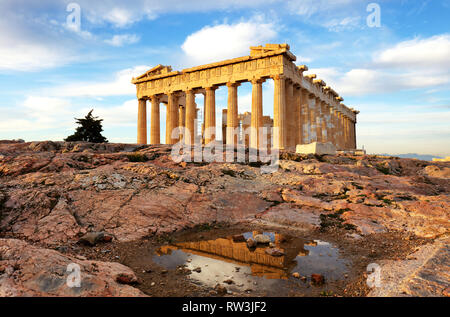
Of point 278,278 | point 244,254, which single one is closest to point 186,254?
point 244,254

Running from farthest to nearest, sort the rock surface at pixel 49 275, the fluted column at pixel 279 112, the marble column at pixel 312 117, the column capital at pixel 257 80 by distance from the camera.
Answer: the marble column at pixel 312 117
the column capital at pixel 257 80
the fluted column at pixel 279 112
the rock surface at pixel 49 275

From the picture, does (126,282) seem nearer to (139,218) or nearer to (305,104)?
(139,218)

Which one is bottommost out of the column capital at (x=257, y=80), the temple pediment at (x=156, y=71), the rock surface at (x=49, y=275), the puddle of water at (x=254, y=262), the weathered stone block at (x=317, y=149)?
the puddle of water at (x=254, y=262)

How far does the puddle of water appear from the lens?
514cm

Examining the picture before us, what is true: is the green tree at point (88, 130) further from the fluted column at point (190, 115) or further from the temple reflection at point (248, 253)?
the temple reflection at point (248, 253)

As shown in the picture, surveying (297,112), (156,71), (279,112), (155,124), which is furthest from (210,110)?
(156,71)

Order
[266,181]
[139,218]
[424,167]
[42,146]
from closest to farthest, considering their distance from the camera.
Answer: [139,218] → [266,181] → [42,146] → [424,167]

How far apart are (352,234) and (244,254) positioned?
3.66 m

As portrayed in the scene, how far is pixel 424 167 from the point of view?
19.9 meters

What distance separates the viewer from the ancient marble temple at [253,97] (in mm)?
26844

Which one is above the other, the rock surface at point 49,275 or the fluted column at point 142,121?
the fluted column at point 142,121

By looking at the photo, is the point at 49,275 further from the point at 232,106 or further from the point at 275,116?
the point at 232,106

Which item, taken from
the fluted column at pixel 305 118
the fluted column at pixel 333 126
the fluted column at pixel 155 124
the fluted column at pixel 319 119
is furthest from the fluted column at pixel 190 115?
the fluted column at pixel 333 126

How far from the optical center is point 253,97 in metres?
27.7
